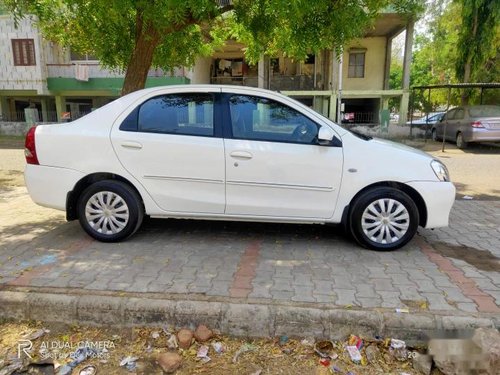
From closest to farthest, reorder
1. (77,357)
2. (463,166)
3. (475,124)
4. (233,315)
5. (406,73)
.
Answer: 1. (77,357)
2. (233,315)
3. (463,166)
4. (475,124)
5. (406,73)

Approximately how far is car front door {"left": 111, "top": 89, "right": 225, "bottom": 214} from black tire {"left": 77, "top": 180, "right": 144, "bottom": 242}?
0.70 feet

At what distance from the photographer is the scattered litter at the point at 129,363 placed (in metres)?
2.82

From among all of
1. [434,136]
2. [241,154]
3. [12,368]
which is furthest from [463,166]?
[12,368]

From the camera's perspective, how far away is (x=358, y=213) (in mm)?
4309

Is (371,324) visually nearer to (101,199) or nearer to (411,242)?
(411,242)

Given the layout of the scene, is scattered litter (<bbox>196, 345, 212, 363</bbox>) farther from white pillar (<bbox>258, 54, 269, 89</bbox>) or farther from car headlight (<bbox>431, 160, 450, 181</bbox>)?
white pillar (<bbox>258, 54, 269, 89</bbox>)

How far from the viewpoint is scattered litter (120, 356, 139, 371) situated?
2824 mm

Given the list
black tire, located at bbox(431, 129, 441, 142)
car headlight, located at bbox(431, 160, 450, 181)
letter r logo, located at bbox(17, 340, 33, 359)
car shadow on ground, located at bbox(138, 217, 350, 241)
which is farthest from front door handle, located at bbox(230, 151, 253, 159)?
black tire, located at bbox(431, 129, 441, 142)

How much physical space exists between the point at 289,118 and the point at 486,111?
12.6 m

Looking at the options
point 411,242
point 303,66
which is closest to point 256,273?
point 411,242

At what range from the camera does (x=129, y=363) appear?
2855 millimetres

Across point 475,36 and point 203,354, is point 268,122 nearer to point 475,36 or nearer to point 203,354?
point 203,354

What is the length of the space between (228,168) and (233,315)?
165 cm

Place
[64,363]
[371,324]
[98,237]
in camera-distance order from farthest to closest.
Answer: [98,237] → [371,324] → [64,363]
